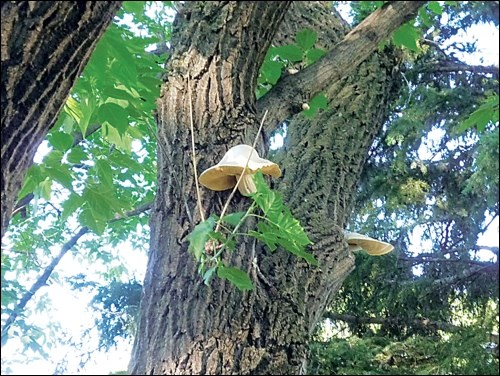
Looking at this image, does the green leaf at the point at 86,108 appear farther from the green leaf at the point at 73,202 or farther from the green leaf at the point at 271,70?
the green leaf at the point at 271,70

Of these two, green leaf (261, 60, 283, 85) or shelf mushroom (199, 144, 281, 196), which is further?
green leaf (261, 60, 283, 85)

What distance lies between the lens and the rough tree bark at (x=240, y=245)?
4.77 feet

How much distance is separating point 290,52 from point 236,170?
0.58m

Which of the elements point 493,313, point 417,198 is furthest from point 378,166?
point 493,313

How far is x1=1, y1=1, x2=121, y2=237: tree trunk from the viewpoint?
1052 millimetres

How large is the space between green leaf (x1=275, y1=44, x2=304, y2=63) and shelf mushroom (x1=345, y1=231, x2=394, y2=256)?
2.16ft

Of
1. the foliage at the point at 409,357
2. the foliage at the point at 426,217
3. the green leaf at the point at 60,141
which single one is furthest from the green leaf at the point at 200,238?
the foliage at the point at 426,217

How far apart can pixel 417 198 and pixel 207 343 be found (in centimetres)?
247

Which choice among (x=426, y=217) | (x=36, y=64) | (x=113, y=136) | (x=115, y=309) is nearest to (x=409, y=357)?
(x=426, y=217)

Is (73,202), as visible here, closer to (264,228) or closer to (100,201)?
(100,201)

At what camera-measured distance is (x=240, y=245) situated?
156 centimetres

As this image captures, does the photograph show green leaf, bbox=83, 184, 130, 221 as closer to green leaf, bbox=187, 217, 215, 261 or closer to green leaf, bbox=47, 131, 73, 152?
green leaf, bbox=47, 131, 73, 152

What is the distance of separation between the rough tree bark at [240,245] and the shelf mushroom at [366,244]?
8 centimetres

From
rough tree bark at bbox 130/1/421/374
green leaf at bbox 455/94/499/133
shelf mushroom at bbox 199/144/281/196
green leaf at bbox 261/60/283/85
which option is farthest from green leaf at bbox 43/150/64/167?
green leaf at bbox 455/94/499/133
